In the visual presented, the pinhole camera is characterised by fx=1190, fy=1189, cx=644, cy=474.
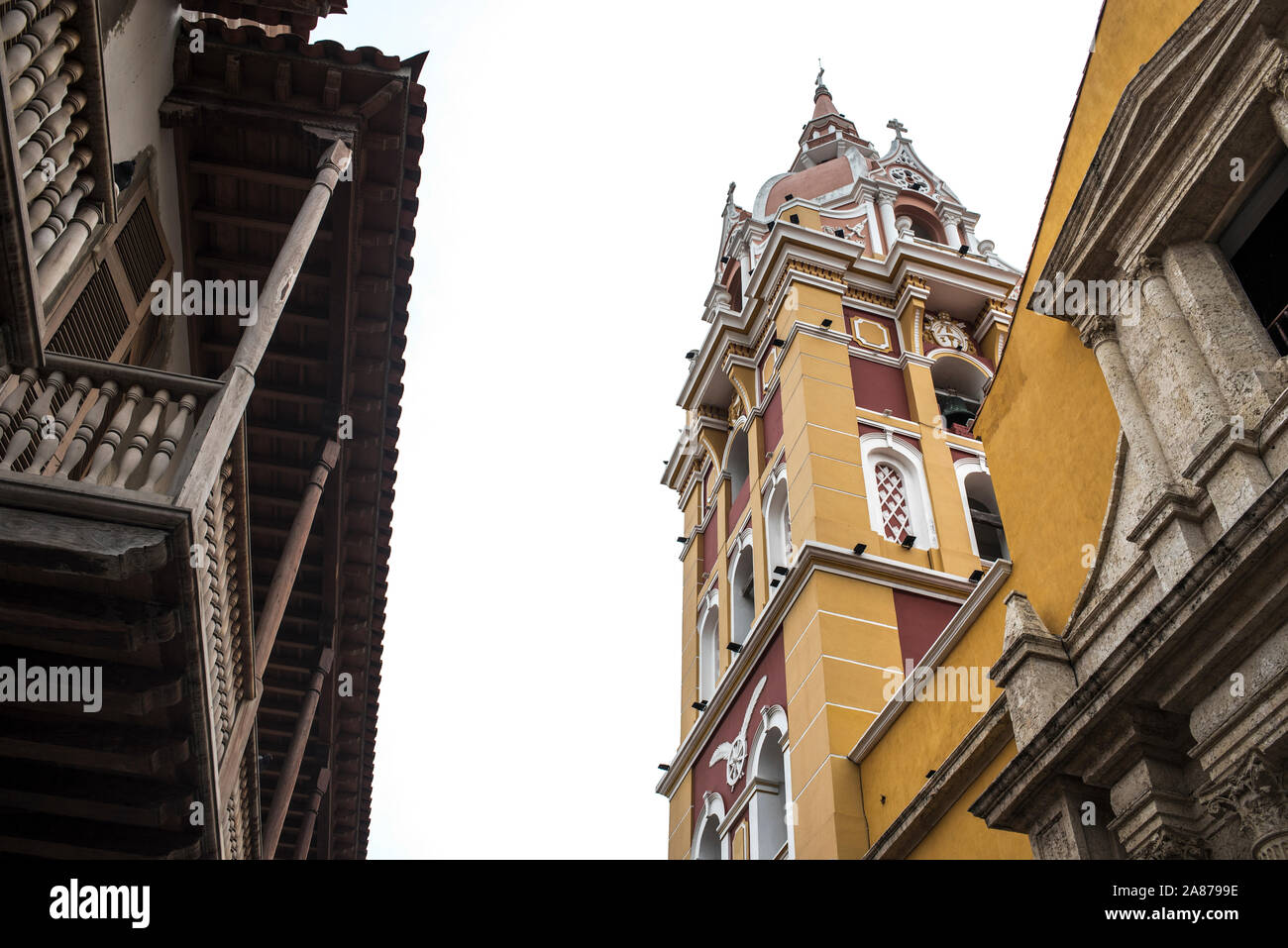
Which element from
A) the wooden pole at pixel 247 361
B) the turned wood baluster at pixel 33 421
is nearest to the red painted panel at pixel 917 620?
the wooden pole at pixel 247 361

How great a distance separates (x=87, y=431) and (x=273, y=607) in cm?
407

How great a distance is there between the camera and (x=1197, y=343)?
7383 millimetres

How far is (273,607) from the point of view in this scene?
1068cm

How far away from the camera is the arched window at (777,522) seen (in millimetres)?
18031

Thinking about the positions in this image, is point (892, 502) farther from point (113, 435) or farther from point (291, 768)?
point (113, 435)

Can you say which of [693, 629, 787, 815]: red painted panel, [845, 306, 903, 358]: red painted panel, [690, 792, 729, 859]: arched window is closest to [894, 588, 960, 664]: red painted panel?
[693, 629, 787, 815]: red painted panel

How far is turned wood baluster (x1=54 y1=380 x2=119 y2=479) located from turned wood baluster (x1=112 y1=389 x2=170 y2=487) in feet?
0.70

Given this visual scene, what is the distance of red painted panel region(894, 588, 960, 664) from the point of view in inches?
584

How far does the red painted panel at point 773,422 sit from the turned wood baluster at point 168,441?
12.7 meters

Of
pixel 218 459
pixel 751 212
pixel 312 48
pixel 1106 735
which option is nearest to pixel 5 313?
pixel 218 459

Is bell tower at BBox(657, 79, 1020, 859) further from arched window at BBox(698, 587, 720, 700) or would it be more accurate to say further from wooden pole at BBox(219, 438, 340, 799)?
wooden pole at BBox(219, 438, 340, 799)

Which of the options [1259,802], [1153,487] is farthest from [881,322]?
[1259,802]
